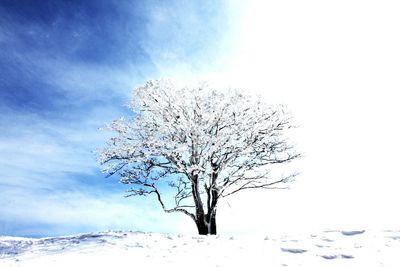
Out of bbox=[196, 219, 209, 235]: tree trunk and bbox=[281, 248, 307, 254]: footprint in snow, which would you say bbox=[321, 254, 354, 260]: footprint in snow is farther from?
bbox=[196, 219, 209, 235]: tree trunk

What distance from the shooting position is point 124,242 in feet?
43.4

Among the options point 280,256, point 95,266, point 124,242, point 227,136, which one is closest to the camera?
point 95,266

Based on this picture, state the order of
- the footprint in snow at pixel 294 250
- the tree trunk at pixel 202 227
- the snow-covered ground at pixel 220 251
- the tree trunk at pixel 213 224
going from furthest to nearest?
the tree trunk at pixel 213 224
the tree trunk at pixel 202 227
the footprint in snow at pixel 294 250
the snow-covered ground at pixel 220 251

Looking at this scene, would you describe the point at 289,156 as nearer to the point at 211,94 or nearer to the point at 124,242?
the point at 211,94

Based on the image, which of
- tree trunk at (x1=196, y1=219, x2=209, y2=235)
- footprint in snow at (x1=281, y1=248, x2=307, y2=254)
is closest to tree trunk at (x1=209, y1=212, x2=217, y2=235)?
tree trunk at (x1=196, y1=219, x2=209, y2=235)

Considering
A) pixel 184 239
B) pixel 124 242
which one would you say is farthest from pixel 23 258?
pixel 184 239

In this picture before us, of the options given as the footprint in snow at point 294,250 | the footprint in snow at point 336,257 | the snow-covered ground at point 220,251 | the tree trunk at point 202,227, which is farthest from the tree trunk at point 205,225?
the footprint in snow at point 336,257

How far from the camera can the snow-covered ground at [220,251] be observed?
10477mm

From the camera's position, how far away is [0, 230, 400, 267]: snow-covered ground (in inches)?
412

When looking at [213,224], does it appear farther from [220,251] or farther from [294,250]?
[294,250]

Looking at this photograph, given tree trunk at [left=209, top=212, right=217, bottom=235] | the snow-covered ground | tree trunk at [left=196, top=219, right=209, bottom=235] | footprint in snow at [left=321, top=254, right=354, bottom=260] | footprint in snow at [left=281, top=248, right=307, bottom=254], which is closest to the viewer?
the snow-covered ground

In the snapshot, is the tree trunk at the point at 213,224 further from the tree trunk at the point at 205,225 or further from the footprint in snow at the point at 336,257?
the footprint in snow at the point at 336,257

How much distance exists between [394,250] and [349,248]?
4.38 ft

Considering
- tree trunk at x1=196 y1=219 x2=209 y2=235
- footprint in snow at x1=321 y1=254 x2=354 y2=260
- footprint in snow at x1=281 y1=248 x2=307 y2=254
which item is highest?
tree trunk at x1=196 y1=219 x2=209 y2=235
